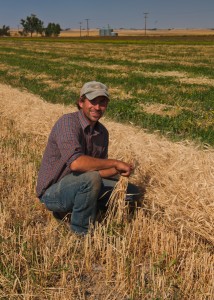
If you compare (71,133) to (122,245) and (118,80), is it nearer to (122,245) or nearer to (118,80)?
(122,245)

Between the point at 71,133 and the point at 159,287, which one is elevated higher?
the point at 71,133

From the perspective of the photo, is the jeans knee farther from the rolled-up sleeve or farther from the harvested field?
the harvested field

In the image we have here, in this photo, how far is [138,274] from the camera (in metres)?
3.66

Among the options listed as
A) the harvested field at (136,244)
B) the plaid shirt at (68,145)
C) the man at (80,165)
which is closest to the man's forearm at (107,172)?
the man at (80,165)

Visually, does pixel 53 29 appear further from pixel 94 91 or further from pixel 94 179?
pixel 94 179

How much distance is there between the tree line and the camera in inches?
5999

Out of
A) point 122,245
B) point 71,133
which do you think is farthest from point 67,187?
point 122,245

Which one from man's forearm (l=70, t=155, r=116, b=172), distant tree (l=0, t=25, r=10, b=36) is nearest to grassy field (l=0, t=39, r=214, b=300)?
man's forearm (l=70, t=155, r=116, b=172)

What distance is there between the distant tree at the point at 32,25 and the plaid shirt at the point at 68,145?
161080mm

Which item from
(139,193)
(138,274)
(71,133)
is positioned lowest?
(138,274)

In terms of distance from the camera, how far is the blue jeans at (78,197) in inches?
170

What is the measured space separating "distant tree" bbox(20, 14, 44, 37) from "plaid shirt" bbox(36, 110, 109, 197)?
528 feet

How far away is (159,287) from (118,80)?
1579 centimetres

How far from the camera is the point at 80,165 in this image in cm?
427
